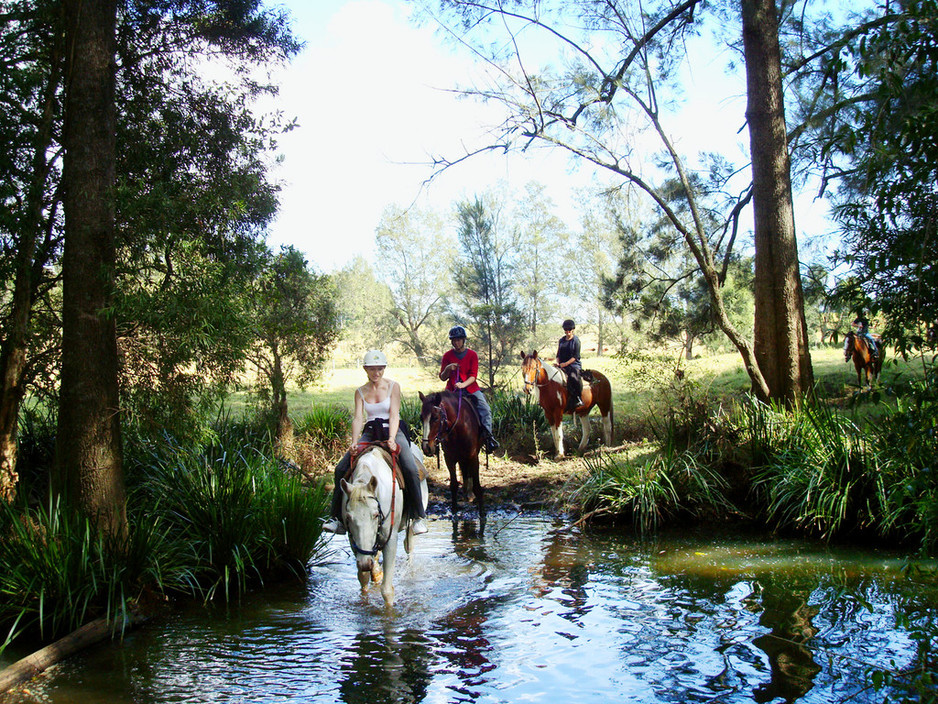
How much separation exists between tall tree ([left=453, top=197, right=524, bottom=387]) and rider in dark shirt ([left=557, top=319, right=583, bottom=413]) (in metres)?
5.36

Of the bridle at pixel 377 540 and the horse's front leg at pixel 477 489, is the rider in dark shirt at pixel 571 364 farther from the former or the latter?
the bridle at pixel 377 540

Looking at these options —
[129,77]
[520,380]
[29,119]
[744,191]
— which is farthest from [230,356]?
[520,380]

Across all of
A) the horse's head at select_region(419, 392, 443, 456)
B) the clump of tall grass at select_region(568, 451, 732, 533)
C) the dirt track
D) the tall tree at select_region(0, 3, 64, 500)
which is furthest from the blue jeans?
the tall tree at select_region(0, 3, 64, 500)

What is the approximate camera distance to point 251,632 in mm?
6398

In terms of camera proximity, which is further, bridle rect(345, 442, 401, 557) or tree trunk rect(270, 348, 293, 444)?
tree trunk rect(270, 348, 293, 444)

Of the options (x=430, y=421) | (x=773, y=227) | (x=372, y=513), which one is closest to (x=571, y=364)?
(x=773, y=227)

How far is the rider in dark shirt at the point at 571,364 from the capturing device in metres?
15.1

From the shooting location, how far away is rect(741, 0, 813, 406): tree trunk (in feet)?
37.1

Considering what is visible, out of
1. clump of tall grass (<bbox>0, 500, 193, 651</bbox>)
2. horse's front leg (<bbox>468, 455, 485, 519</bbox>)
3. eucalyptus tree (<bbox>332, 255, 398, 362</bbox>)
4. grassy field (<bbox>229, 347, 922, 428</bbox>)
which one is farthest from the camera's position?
eucalyptus tree (<bbox>332, 255, 398, 362</bbox>)

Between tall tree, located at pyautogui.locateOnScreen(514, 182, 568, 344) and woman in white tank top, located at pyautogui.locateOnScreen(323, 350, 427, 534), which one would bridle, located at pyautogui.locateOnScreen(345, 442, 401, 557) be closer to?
woman in white tank top, located at pyautogui.locateOnScreen(323, 350, 427, 534)

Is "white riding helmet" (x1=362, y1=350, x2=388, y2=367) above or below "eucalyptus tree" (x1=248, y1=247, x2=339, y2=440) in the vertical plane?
below

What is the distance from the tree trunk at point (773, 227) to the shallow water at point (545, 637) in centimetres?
375

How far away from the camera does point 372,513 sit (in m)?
6.55

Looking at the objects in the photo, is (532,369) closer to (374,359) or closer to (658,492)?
(658,492)
